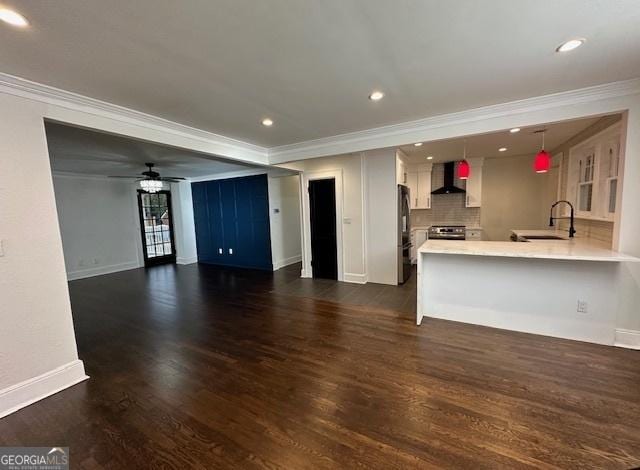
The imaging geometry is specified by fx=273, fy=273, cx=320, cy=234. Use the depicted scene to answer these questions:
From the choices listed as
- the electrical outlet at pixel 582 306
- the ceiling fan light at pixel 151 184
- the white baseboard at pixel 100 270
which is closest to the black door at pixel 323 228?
the ceiling fan light at pixel 151 184

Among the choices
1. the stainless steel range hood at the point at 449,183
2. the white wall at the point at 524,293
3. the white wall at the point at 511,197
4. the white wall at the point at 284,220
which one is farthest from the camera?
the white wall at the point at 284,220

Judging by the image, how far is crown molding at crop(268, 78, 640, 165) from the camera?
265 cm

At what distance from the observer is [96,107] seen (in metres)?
2.58

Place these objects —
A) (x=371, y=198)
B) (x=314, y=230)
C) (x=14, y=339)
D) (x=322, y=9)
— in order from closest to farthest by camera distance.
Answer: (x=322, y=9)
(x=14, y=339)
(x=371, y=198)
(x=314, y=230)

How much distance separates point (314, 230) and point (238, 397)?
3.95 meters

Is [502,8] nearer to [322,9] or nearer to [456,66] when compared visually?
[456,66]

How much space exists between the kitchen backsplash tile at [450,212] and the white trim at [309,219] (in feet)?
8.70

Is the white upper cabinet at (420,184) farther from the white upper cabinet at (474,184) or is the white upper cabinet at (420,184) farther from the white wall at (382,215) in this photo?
the white wall at (382,215)

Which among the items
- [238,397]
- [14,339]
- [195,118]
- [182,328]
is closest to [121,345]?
[182,328]

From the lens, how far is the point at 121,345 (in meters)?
3.13

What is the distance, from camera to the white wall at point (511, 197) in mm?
5988

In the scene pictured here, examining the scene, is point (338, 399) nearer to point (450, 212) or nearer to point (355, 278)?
point (355, 278)

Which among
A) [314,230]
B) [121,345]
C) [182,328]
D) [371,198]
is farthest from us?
[314,230]

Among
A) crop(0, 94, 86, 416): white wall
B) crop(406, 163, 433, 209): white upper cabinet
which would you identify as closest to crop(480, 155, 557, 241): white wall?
crop(406, 163, 433, 209): white upper cabinet
